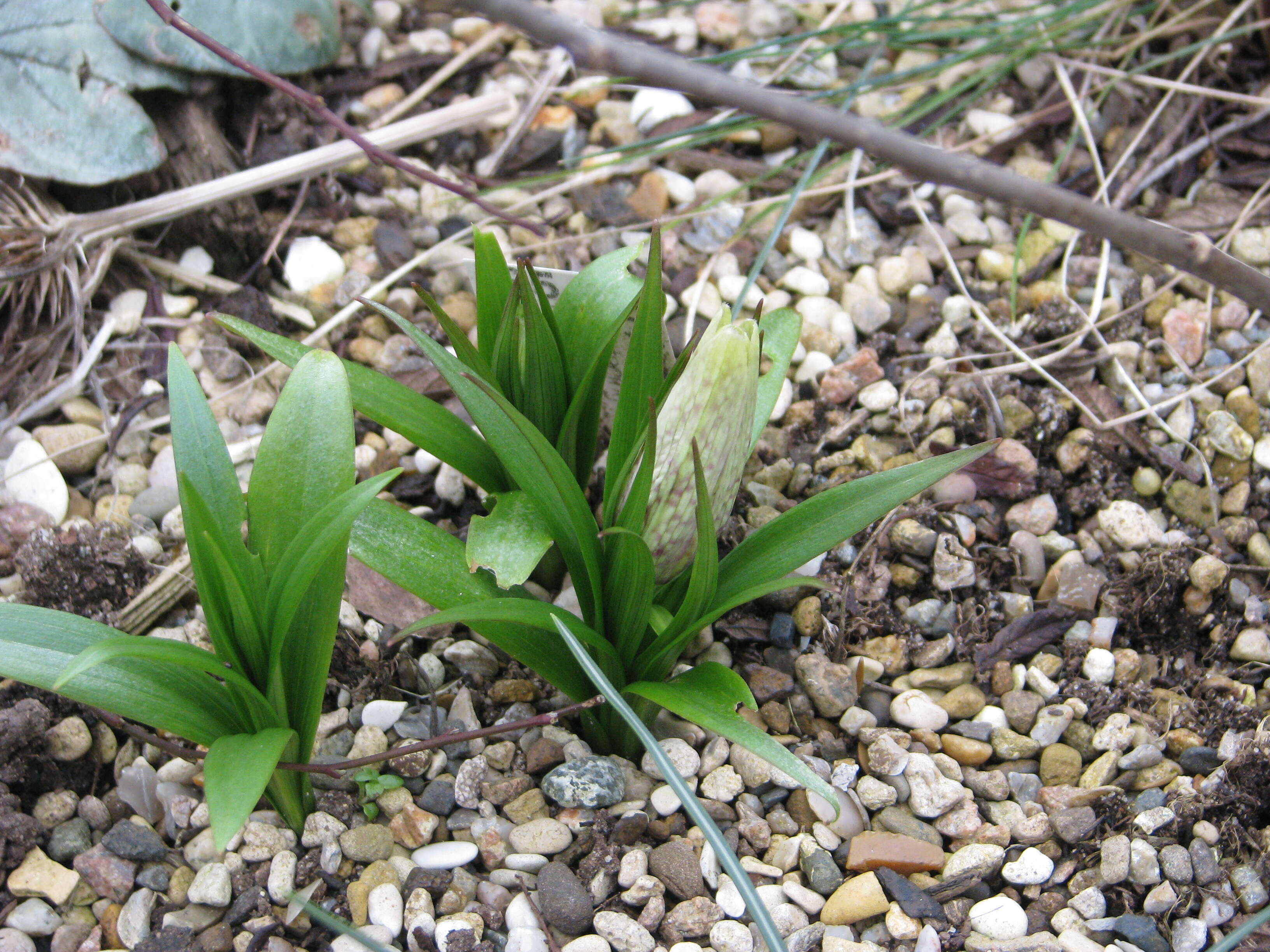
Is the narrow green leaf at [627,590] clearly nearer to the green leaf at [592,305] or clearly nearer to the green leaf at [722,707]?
the green leaf at [722,707]

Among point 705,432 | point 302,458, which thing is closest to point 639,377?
point 705,432

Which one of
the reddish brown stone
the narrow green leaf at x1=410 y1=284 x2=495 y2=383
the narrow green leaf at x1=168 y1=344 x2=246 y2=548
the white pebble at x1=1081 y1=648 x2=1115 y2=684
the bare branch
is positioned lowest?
the reddish brown stone

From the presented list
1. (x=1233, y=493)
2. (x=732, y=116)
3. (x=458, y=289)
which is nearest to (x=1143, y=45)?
(x=732, y=116)

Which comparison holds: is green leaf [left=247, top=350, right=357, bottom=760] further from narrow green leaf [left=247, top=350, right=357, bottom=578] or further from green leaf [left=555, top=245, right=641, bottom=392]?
green leaf [left=555, top=245, right=641, bottom=392]

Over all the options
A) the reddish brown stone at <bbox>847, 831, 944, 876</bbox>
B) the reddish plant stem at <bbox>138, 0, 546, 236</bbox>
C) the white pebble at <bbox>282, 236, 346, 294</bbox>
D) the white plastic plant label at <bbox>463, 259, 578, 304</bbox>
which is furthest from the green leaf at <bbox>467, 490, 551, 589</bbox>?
the white pebble at <bbox>282, 236, 346, 294</bbox>

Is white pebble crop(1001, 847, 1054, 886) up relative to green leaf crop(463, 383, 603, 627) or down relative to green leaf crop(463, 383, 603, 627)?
down

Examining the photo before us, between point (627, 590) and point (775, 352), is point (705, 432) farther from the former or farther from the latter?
point (775, 352)

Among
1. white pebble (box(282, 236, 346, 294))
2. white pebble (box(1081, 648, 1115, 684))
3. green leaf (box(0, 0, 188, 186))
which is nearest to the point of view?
white pebble (box(1081, 648, 1115, 684))
